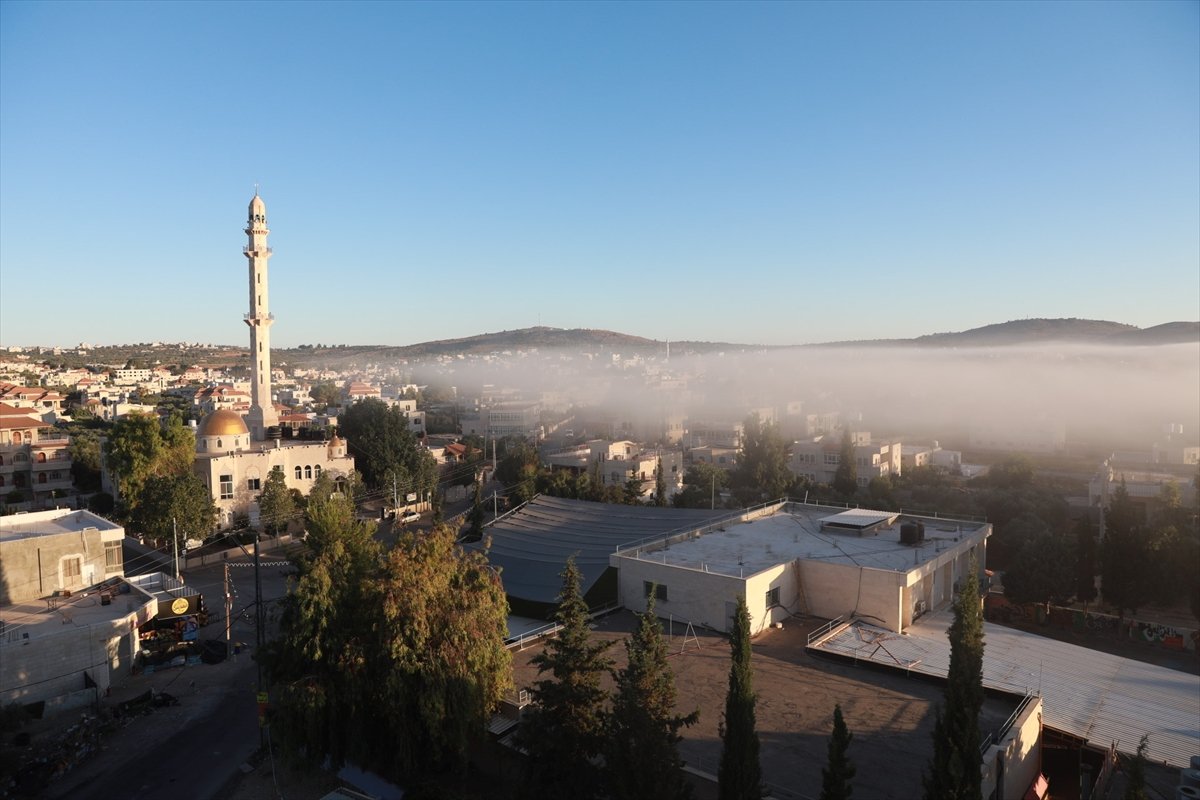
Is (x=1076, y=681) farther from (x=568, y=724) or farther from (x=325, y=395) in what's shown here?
(x=325, y=395)

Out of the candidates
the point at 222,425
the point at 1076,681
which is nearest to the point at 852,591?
the point at 1076,681

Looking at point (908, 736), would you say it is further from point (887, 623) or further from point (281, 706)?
point (281, 706)

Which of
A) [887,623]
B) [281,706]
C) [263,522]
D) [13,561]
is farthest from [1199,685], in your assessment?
[263,522]

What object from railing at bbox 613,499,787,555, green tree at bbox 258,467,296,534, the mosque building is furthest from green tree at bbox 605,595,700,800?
the mosque building

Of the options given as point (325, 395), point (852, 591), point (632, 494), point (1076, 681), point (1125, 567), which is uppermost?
point (325, 395)

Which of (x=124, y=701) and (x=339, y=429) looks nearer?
(x=124, y=701)

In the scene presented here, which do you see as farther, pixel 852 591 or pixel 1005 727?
pixel 852 591
